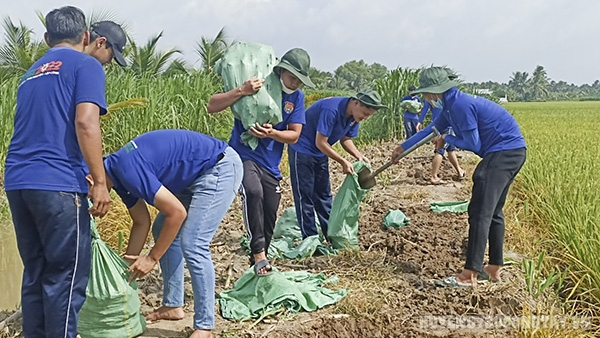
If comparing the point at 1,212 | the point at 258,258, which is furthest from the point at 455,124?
the point at 1,212

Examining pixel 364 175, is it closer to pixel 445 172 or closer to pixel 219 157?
pixel 219 157

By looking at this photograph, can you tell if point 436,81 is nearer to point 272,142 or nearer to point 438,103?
point 438,103

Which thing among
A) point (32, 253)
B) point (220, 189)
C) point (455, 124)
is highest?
point (455, 124)

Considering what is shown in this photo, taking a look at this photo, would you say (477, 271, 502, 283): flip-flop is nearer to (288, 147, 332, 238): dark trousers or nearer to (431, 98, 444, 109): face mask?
(431, 98, 444, 109): face mask

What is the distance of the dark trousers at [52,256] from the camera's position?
2.39 metres

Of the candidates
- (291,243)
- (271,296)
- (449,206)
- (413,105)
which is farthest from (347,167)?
(413,105)

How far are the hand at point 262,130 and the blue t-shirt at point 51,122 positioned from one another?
1314 millimetres

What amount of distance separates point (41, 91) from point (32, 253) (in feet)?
2.29

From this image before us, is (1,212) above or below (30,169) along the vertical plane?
below

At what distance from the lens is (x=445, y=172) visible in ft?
28.4

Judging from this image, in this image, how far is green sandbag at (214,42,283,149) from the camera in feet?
11.8

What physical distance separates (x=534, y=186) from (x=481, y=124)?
259 cm

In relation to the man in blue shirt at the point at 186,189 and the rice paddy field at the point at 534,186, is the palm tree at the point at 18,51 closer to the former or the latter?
the rice paddy field at the point at 534,186

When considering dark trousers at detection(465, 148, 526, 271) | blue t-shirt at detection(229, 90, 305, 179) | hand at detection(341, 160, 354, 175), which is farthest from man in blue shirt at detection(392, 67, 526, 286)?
hand at detection(341, 160, 354, 175)
